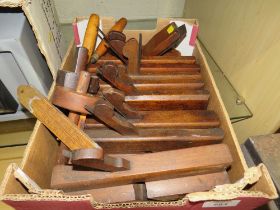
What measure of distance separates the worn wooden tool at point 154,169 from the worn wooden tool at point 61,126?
0.13 ft

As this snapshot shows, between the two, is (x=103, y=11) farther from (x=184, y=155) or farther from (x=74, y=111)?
(x=184, y=155)

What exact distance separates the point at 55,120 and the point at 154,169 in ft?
0.92

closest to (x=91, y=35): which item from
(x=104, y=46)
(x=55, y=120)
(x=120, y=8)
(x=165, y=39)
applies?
(x=104, y=46)

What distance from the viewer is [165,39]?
820mm

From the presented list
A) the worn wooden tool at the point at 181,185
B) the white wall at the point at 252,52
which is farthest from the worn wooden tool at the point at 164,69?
the worn wooden tool at the point at 181,185

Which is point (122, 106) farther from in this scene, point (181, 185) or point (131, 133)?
point (181, 185)

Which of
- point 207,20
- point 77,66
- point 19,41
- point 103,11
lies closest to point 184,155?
point 77,66

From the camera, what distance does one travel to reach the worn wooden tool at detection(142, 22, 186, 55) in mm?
805

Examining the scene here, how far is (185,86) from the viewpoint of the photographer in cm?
76

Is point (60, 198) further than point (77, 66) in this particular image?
No

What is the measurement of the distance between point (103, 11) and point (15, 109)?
29.3 inches

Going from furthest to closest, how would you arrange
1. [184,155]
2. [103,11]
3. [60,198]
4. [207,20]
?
[103,11], [207,20], [184,155], [60,198]

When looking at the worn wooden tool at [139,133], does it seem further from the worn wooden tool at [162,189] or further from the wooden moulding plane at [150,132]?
the worn wooden tool at [162,189]

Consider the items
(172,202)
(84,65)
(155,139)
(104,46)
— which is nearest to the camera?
(172,202)
